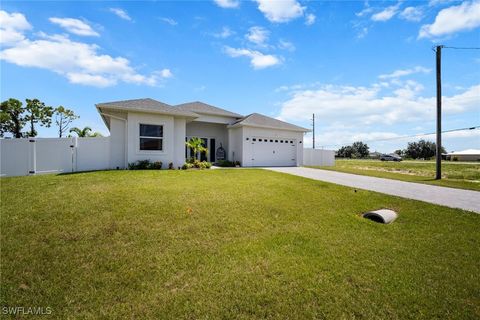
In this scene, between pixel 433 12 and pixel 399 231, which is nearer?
pixel 399 231

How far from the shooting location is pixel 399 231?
5.32 meters

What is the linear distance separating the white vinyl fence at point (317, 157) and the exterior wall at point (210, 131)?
854 cm

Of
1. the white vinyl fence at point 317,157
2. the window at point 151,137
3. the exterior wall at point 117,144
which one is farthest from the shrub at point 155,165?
the white vinyl fence at point 317,157

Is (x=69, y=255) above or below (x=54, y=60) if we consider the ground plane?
below

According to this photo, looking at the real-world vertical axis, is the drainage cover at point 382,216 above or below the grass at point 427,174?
below

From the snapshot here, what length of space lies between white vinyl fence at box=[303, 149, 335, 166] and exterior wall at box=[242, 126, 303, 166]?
235 cm

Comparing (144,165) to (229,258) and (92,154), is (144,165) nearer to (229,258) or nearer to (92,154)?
(92,154)

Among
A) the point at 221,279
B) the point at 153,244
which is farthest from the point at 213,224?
the point at 221,279

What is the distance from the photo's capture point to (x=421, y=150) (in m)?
66.4

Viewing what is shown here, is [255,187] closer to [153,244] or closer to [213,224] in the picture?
[213,224]

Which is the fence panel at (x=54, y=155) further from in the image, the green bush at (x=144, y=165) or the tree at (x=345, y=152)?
the tree at (x=345, y=152)

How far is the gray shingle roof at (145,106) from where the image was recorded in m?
12.7

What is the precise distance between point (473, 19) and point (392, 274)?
13739 mm

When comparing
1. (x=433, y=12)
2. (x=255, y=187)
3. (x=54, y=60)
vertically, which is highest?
(x=433, y=12)
